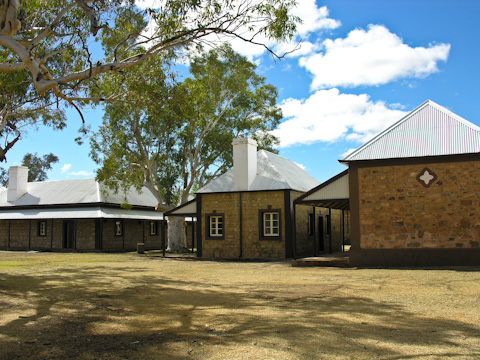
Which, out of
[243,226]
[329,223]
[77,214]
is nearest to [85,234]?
[77,214]

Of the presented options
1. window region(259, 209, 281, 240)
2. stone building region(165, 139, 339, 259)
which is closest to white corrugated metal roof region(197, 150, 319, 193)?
stone building region(165, 139, 339, 259)

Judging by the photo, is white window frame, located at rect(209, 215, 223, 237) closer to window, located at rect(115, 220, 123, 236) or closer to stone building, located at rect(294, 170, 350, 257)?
stone building, located at rect(294, 170, 350, 257)

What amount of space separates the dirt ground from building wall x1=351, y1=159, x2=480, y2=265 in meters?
2.95

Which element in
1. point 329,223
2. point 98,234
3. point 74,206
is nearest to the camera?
point 329,223

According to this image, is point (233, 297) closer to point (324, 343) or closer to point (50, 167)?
point (324, 343)

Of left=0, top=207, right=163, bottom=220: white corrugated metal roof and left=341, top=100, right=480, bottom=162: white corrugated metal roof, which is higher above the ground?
left=341, top=100, right=480, bottom=162: white corrugated metal roof

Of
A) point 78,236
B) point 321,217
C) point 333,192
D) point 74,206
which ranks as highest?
point 74,206

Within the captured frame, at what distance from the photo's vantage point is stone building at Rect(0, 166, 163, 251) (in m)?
28.8

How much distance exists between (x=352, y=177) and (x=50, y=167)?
5071 cm

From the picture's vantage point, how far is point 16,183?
3309 centimetres

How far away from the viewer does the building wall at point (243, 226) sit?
2070 cm

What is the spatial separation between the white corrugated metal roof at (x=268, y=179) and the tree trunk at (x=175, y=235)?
5.02 m

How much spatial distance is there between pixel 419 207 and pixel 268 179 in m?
7.62

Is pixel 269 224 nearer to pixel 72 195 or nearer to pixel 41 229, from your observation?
pixel 72 195
